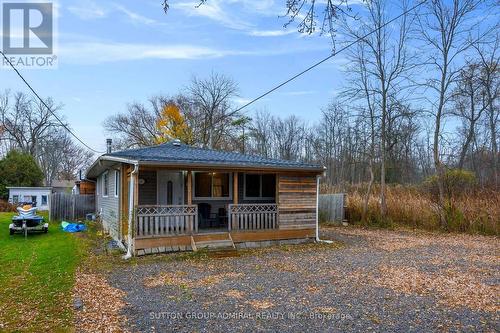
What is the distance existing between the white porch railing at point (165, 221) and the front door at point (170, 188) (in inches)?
69.2

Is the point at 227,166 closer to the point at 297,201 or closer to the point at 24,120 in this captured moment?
the point at 297,201

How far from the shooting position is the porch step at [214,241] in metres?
9.91

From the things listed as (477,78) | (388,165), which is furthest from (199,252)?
(388,165)

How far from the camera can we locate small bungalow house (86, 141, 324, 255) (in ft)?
31.2

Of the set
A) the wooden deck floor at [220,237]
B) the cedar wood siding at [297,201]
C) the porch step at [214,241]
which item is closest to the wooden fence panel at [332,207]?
the cedar wood siding at [297,201]

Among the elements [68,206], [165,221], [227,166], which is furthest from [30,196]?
[227,166]

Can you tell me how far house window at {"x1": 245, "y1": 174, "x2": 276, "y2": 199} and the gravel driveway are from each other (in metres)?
3.53

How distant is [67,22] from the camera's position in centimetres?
895

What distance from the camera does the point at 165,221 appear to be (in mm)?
9977

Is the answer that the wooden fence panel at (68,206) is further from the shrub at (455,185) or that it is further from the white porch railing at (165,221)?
the shrub at (455,185)

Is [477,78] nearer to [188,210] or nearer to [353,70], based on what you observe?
[353,70]

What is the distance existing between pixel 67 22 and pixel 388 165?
75.5ft

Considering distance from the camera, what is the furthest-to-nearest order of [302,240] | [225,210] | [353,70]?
1. [353,70]
2. [225,210]
3. [302,240]

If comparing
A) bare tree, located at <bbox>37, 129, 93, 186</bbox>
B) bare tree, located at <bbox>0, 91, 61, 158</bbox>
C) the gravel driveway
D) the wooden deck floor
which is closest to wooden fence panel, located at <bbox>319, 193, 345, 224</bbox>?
the wooden deck floor
